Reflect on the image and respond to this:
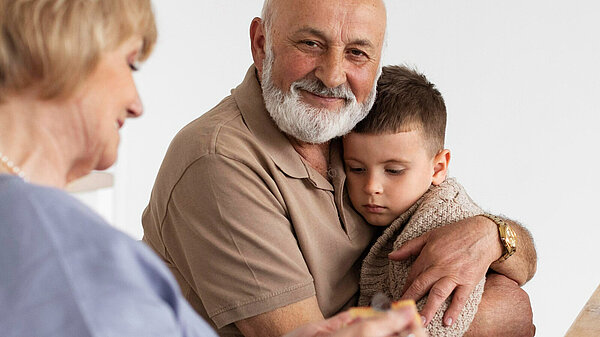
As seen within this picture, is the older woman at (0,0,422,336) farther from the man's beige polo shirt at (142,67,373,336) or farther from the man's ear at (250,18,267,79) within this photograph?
the man's ear at (250,18,267,79)

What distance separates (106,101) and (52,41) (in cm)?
14

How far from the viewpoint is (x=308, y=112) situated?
222 cm

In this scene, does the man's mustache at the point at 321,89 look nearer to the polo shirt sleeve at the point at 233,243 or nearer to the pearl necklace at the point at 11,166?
the polo shirt sleeve at the point at 233,243

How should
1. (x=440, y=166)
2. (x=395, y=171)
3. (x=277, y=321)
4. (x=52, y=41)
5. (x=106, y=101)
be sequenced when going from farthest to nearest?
(x=440, y=166)
(x=395, y=171)
(x=277, y=321)
(x=106, y=101)
(x=52, y=41)

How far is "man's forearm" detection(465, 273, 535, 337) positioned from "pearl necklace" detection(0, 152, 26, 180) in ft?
4.82

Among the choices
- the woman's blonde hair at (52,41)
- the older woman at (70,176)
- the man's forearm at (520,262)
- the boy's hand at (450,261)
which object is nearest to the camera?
the older woman at (70,176)

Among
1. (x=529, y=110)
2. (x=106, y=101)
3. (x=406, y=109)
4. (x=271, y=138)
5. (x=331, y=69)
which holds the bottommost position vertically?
(x=529, y=110)

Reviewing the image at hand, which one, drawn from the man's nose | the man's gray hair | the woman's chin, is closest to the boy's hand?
the man's nose

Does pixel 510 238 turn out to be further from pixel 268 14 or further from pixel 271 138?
pixel 268 14

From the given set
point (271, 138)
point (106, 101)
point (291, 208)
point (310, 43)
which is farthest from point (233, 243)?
point (106, 101)

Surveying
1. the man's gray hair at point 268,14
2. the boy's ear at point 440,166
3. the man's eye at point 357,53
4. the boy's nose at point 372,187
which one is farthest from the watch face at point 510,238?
the man's gray hair at point 268,14

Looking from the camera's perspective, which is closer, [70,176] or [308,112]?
[70,176]

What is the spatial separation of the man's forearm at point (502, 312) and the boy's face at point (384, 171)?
0.34 metres

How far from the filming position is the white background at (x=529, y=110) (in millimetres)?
4848
